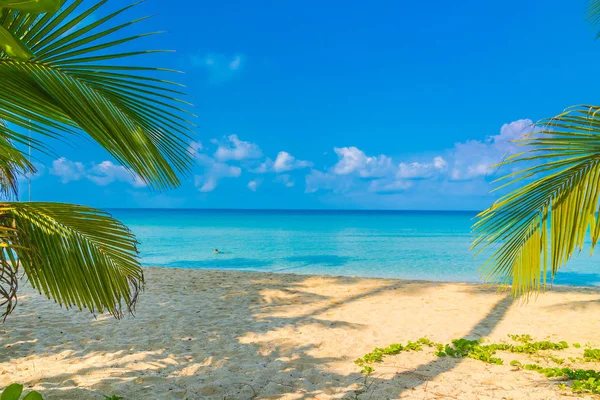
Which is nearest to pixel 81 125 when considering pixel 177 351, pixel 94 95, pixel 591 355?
pixel 94 95

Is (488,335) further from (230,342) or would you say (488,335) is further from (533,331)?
(230,342)

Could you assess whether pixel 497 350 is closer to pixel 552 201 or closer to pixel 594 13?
pixel 552 201

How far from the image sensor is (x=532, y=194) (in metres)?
2.75

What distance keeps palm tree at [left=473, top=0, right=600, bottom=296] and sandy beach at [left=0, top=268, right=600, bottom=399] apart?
1313mm

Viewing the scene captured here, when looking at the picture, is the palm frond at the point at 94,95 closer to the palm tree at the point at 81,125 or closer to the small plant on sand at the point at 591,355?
the palm tree at the point at 81,125

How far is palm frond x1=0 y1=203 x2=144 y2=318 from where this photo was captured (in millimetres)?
2188

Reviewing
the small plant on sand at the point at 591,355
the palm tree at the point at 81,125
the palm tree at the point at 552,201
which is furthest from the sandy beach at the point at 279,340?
the palm tree at the point at 81,125

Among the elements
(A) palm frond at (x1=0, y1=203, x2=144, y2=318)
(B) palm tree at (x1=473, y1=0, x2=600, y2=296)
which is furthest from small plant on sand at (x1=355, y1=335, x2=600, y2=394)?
(A) palm frond at (x1=0, y1=203, x2=144, y2=318)

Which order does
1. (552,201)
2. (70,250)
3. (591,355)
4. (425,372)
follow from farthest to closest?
(591,355) → (425,372) → (552,201) → (70,250)

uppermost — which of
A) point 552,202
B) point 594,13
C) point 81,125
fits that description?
point 594,13

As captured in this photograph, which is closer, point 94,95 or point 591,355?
point 94,95

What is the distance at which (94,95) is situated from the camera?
1.70 meters

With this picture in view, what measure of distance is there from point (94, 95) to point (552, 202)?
8.74 ft

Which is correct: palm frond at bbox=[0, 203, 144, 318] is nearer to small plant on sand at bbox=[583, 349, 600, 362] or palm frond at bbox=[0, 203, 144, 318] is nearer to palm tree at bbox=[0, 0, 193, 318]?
palm tree at bbox=[0, 0, 193, 318]
